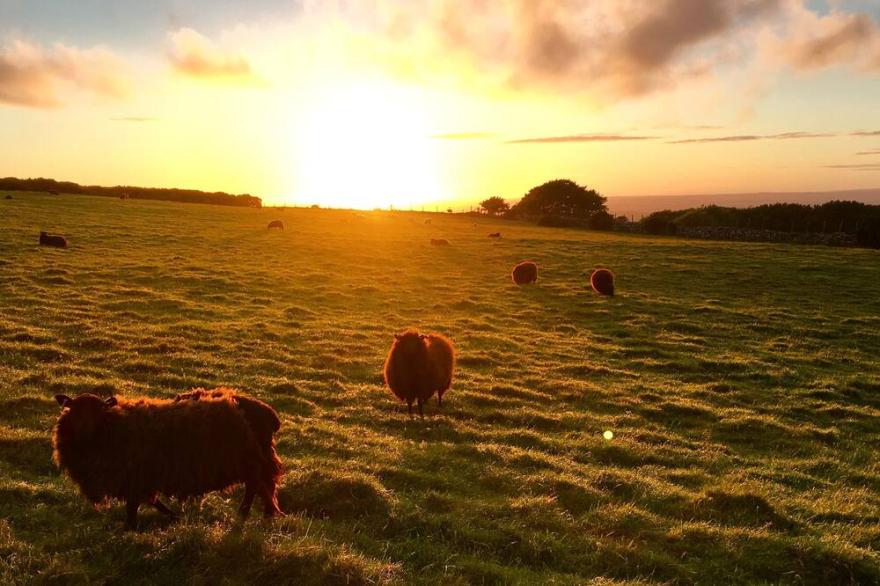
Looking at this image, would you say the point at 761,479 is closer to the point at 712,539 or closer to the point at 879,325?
the point at 712,539

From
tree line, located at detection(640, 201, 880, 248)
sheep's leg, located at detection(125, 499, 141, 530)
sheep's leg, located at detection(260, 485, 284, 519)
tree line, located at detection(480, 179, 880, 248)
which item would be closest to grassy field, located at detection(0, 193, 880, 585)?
sheep's leg, located at detection(125, 499, 141, 530)

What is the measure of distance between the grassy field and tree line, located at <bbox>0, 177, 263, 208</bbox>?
44545mm

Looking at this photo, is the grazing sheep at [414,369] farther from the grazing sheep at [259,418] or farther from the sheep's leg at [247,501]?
the sheep's leg at [247,501]

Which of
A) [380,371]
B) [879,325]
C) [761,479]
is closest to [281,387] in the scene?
[380,371]

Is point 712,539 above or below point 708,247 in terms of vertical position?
below

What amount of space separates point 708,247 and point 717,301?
25.2 metres

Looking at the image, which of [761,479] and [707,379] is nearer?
[761,479]

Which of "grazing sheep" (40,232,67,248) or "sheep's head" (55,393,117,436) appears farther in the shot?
"grazing sheep" (40,232,67,248)

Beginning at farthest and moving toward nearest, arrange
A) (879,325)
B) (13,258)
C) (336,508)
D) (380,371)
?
(13,258)
(879,325)
(380,371)
(336,508)

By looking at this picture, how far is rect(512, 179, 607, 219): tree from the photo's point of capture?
97.1 meters

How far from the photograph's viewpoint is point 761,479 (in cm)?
980

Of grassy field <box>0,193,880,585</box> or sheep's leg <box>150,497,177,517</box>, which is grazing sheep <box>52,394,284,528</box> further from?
grassy field <box>0,193,880,585</box>

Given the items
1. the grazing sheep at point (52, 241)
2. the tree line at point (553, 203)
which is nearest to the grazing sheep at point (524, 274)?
the grazing sheep at point (52, 241)

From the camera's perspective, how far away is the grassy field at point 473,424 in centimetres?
626
